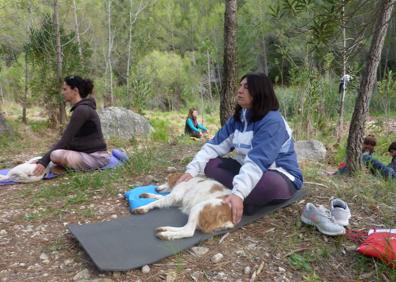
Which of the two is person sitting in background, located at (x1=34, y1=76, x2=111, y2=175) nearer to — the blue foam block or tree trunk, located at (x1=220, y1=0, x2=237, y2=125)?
the blue foam block

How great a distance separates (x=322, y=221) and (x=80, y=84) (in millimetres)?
2956

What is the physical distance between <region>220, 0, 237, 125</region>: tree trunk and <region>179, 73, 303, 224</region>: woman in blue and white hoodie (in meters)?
2.26

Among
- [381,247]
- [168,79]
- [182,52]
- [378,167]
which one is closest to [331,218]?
[381,247]

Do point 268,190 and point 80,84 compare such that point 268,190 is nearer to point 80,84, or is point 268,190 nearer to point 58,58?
point 80,84

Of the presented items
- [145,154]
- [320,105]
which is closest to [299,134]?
[320,105]

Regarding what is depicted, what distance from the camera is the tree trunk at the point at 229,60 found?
4977mm

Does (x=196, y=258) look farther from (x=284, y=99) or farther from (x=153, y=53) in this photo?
(x=153, y=53)

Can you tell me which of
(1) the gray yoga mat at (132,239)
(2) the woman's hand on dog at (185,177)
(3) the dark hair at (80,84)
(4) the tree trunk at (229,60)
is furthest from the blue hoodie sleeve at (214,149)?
(4) the tree trunk at (229,60)

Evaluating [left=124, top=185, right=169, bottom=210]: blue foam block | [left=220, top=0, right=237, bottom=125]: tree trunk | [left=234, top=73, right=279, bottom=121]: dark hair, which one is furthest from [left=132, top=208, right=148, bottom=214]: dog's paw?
[left=220, top=0, right=237, bottom=125]: tree trunk

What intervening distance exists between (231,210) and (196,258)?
1.38 feet

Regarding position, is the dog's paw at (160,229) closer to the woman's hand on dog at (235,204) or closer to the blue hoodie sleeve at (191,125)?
the woman's hand on dog at (235,204)

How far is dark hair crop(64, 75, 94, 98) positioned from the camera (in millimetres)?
4105

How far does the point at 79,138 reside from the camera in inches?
166

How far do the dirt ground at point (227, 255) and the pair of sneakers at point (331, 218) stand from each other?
0.06 metres
